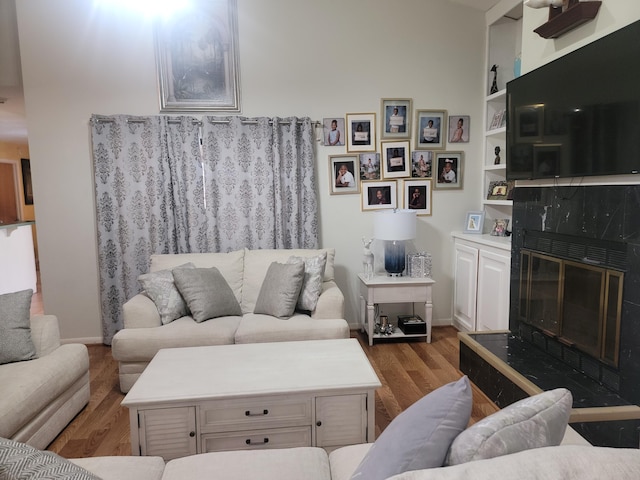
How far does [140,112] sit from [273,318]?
7.35 feet

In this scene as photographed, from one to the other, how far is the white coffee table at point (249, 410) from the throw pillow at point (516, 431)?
1039mm

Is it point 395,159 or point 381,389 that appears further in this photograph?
point 395,159

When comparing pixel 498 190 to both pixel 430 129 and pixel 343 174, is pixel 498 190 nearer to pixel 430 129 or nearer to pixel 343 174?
pixel 430 129

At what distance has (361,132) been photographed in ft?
13.0

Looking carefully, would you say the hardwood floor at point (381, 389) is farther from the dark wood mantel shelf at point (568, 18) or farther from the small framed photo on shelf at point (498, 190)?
the dark wood mantel shelf at point (568, 18)

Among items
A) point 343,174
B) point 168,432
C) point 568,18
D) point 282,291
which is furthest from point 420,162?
point 168,432

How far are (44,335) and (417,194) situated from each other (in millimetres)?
3215

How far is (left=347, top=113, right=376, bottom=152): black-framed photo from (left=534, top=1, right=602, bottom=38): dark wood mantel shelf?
161 cm

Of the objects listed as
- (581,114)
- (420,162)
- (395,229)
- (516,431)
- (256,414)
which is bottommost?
(256,414)

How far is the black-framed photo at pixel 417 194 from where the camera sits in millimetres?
4055

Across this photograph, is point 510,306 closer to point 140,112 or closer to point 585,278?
point 585,278

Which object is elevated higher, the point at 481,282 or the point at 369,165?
the point at 369,165

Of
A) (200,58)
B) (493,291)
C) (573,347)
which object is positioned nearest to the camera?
(573,347)

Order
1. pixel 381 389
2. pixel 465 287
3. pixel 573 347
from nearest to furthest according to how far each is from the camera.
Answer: pixel 573 347, pixel 381 389, pixel 465 287
